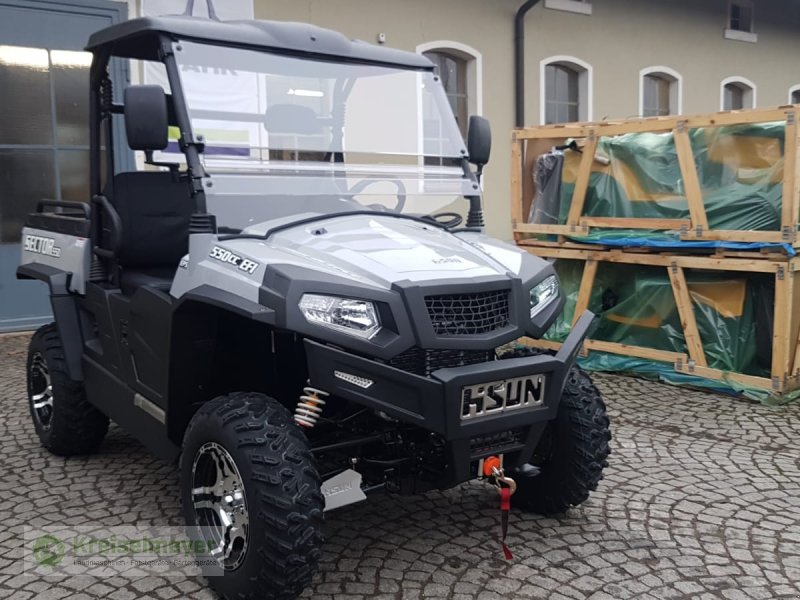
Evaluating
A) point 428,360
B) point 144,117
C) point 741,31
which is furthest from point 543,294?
point 741,31

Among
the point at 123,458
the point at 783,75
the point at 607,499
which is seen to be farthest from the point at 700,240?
the point at 783,75

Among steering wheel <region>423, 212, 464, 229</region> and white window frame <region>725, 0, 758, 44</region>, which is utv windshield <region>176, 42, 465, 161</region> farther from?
white window frame <region>725, 0, 758, 44</region>

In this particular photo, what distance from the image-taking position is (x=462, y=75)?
1096 cm

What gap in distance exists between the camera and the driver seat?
4.20 m

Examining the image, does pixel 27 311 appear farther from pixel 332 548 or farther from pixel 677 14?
pixel 677 14

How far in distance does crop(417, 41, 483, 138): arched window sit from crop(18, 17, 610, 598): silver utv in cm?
689

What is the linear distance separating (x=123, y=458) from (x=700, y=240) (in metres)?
4.12

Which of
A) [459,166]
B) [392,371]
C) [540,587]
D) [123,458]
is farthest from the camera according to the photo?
[123,458]

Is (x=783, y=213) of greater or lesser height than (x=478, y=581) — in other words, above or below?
above

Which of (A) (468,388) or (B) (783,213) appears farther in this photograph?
(B) (783,213)

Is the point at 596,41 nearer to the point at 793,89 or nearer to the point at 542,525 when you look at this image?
the point at 793,89

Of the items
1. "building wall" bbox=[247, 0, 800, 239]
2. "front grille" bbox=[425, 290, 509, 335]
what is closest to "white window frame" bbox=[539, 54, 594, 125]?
"building wall" bbox=[247, 0, 800, 239]

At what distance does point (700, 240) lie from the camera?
19.7ft

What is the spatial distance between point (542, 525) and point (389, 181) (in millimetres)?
1683
